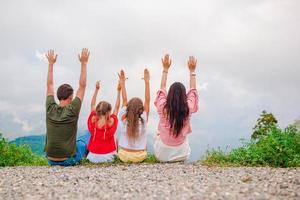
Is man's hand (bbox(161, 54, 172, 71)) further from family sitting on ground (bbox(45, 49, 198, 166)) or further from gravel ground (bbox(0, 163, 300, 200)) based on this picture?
gravel ground (bbox(0, 163, 300, 200))

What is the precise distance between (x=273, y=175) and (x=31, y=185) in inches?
201

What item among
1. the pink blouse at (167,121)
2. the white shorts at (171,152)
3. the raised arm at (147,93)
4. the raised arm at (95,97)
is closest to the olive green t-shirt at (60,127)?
the raised arm at (95,97)

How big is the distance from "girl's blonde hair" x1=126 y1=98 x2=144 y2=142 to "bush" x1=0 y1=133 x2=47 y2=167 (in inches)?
170

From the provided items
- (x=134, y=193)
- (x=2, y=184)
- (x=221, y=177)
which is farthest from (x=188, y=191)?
(x=2, y=184)

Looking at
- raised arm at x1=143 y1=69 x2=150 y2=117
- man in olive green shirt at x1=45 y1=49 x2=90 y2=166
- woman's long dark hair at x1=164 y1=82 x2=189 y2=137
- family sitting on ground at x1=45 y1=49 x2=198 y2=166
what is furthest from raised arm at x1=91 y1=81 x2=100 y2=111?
woman's long dark hair at x1=164 y1=82 x2=189 y2=137

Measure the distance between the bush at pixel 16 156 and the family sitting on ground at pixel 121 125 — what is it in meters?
3.28

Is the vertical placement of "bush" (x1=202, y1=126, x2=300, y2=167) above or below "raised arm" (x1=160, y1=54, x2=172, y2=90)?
below

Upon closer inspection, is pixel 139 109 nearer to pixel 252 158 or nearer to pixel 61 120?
pixel 61 120

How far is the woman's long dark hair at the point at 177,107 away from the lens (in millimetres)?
12539

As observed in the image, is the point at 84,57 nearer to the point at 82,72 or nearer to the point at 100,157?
the point at 82,72

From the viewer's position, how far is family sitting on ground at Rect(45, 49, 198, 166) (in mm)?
12570

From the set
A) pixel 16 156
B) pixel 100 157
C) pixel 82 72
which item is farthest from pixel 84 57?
pixel 16 156

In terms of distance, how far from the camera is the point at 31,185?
941 centimetres

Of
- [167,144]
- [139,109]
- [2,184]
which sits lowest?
[2,184]
